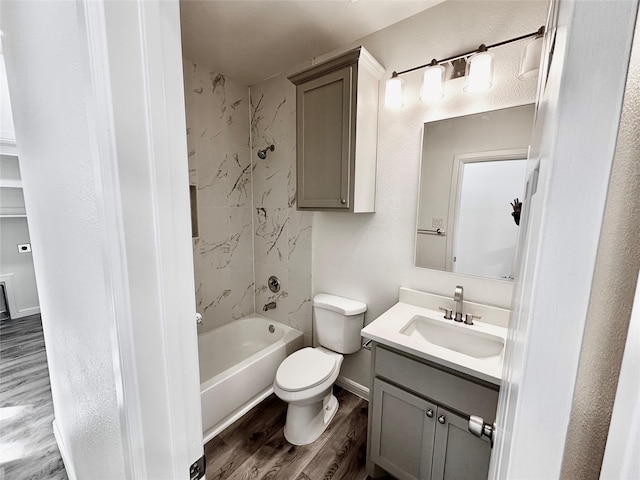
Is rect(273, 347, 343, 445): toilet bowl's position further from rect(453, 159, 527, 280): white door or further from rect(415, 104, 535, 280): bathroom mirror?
rect(453, 159, 527, 280): white door

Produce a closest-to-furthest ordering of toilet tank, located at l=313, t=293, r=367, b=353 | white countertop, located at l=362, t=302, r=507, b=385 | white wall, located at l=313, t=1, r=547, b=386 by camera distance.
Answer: white countertop, located at l=362, t=302, r=507, b=385, white wall, located at l=313, t=1, r=547, b=386, toilet tank, located at l=313, t=293, r=367, b=353

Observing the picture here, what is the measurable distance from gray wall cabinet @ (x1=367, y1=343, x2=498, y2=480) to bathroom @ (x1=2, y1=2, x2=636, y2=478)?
0.54m

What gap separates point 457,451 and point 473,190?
1.22m

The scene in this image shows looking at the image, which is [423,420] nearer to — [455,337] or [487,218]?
[455,337]

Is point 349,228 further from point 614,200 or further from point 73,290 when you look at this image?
point 614,200

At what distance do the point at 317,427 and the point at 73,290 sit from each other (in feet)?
5.13

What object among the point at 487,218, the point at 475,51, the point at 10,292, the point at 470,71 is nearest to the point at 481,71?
the point at 470,71

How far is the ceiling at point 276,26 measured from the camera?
1424 mm

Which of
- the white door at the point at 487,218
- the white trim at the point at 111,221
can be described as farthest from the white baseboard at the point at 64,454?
the white door at the point at 487,218

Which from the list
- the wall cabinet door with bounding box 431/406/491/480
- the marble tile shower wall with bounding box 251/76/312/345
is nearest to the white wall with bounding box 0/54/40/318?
the marble tile shower wall with bounding box 251/76/312/345

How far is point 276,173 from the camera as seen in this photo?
7.50 ft

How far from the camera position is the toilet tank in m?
1.84

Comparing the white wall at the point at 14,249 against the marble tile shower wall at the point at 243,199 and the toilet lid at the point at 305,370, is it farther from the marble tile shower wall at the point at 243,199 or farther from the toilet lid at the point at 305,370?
the toilet lid at the point at 305,370

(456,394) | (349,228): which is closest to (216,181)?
(349,228)
